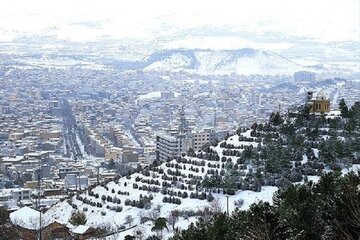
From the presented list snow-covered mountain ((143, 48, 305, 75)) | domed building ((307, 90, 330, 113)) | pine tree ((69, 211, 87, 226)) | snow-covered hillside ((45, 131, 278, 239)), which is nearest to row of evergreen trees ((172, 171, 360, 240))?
snow-covered hillside ((45, 131, 278, 239))

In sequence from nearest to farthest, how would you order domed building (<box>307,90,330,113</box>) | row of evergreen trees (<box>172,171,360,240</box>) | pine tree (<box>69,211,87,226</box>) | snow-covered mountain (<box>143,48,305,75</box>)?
row of evergreen trees (<box>172,171,360,240</box>)
pine tree (<box>69,211,87,226</box>)
domed building (<box>307,90,330,113</box>)
snow-covered mountain (<box>143,48,305,75</box>)

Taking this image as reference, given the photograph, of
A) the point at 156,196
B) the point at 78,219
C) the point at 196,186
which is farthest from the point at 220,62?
the point at 78,219

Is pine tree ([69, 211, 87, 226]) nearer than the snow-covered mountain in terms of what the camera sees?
Yes

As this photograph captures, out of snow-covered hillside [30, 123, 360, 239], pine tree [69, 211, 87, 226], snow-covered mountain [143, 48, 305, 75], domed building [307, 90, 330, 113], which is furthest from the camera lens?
snow-covered mountain [143, 48, 305, 75]

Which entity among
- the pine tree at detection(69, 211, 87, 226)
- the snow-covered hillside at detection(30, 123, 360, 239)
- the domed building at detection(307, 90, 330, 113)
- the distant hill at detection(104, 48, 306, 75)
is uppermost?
the domed building at detection(307, 90, 330, 113)

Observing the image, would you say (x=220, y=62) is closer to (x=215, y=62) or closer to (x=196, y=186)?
(x=215, y=62)

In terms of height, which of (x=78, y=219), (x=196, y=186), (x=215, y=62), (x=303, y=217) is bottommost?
(x=215, y=62)

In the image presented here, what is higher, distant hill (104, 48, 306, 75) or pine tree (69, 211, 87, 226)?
pine tree (69, 211, 87, 226)

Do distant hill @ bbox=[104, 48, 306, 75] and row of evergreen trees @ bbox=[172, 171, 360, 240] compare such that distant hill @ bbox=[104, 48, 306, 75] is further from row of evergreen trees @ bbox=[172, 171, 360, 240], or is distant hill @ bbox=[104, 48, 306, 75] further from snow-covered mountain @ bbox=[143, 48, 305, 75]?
row of evergreen trees @ bbox=[172, 171, 360, 240]

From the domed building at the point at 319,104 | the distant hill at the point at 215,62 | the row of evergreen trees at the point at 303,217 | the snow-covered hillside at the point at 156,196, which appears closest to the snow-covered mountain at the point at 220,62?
the distant hill at the point at 215,62

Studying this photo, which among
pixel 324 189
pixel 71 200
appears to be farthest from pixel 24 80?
pixel 324 189

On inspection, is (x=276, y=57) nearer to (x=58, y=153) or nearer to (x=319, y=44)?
(x=319, y=44)
